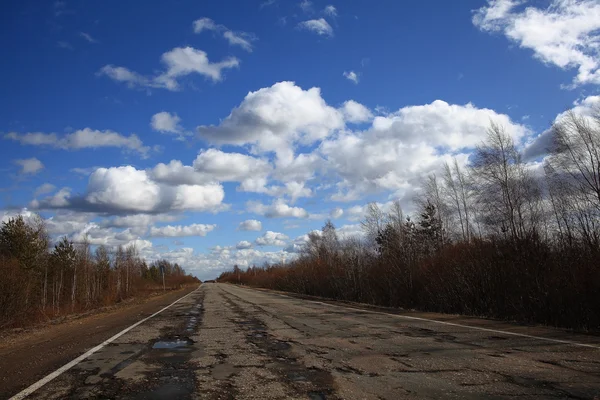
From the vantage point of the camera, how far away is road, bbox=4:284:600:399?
5500 millimetres

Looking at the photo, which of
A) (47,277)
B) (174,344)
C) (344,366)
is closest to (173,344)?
(174,344)

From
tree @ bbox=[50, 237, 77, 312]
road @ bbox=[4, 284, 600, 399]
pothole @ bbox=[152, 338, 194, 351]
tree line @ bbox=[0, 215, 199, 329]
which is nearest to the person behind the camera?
road @ bbox=[4, 284, 600, 399]

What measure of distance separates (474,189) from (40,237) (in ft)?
156

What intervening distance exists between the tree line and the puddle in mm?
10464

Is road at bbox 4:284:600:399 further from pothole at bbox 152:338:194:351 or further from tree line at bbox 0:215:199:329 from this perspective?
tree line at bbox 0:215:199:329

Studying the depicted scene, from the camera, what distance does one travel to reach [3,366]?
7.96 meters

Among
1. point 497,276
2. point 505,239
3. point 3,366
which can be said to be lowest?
point 3,366

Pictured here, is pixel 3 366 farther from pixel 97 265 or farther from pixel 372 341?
pixel 97 265

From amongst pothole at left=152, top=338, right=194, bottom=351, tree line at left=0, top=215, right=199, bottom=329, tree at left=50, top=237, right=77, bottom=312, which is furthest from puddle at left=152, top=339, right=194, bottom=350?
tree at left=50, top=237, right=77, bottom=312

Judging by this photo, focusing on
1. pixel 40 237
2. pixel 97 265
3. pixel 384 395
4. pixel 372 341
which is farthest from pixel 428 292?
pixel 97 265

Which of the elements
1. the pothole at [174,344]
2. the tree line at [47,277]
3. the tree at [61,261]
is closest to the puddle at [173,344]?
the pothole at [174,344]

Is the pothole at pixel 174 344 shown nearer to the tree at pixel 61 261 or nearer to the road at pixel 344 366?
the road at pixel 344 366

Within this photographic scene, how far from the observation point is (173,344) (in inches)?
392

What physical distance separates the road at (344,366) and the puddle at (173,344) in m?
0.03
